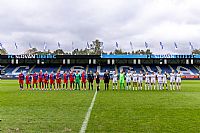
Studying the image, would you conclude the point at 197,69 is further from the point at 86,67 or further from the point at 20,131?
the point at 20,131

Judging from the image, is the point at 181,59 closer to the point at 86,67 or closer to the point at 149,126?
the point at 86,67

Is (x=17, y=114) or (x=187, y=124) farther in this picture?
(x=17, y=114)

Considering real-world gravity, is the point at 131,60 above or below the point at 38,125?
above

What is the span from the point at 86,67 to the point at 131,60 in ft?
33.3

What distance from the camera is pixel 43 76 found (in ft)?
109

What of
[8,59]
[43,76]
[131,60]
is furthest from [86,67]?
[43,76]

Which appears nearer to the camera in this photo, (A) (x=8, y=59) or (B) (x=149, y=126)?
(B) (x=149, y=126)

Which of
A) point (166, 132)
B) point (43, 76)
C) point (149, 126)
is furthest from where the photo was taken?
point (43, 76)

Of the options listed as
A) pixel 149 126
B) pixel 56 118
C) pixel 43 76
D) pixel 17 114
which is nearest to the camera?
pixel 149 126

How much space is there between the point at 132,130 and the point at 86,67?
6806 centimetres

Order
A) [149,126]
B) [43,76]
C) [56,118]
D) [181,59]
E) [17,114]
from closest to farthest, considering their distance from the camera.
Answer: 1. [149,126]
2. [56,118]
3. [17,114]
4. [43,76]
5. [181,59]

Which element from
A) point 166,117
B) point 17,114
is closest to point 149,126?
point 166,117

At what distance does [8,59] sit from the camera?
77438 millimetres

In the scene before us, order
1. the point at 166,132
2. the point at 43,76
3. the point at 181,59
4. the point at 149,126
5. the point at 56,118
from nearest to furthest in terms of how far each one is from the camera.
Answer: the point at 166,132 → the point at 149,126 → the point at 56,118 → the point at 43,76 → the point at 181,59
